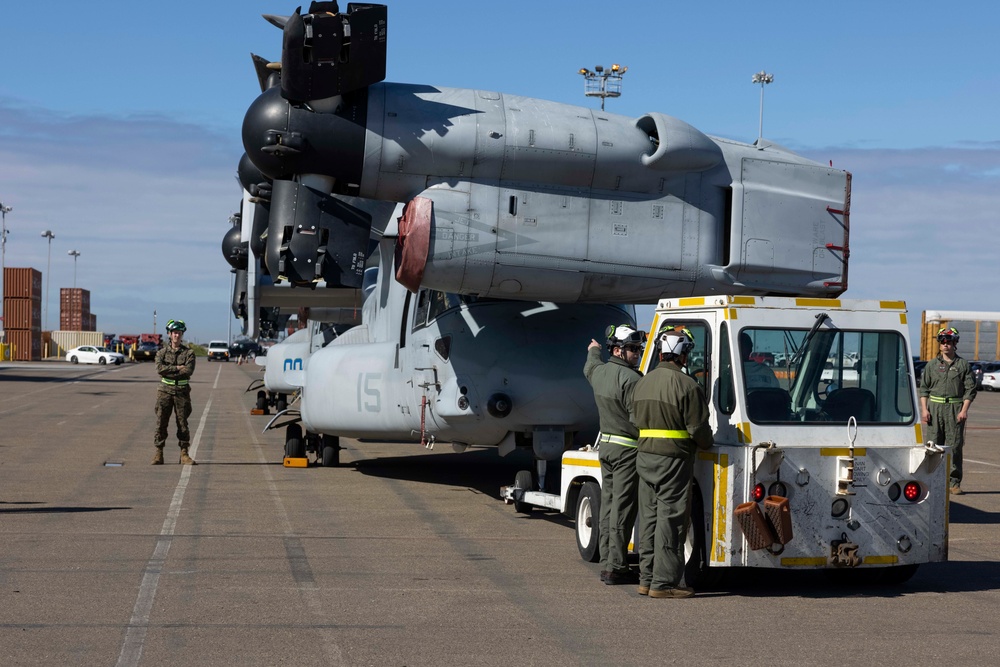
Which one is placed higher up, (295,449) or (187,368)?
(187,368)

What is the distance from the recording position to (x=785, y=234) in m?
11.7

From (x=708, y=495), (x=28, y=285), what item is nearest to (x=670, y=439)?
(x=708, y=495)

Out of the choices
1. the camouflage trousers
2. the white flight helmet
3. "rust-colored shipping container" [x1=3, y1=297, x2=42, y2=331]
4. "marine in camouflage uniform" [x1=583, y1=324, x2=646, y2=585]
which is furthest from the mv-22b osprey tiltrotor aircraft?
"rust-colored shipping container" [x1=3, y1=297, x2=42, y2=331]

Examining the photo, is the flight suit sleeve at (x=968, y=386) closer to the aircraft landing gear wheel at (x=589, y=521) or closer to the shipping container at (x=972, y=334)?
the aircraft landing gear wheel at (x=589, y=521)

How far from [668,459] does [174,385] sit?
35.6 feet

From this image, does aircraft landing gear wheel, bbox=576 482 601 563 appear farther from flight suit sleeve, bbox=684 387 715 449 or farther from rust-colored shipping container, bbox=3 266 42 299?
rust-colored shipping container, bbox=3 266 42 299

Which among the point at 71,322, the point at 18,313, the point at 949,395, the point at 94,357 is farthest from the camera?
the point at 71,322

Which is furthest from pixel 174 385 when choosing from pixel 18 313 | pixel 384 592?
pixel 18 313

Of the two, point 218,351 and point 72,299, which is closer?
point 218,351

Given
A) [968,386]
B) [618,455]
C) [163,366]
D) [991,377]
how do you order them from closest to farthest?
[618,455], [968,386], [163,366], [991,377]

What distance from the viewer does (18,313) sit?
330 ft

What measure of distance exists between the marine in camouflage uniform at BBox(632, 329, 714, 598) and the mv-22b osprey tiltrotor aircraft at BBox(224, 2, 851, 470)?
3.21 metres

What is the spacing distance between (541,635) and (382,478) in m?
9.40

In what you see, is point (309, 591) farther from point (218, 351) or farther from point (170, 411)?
point (218, 351)
